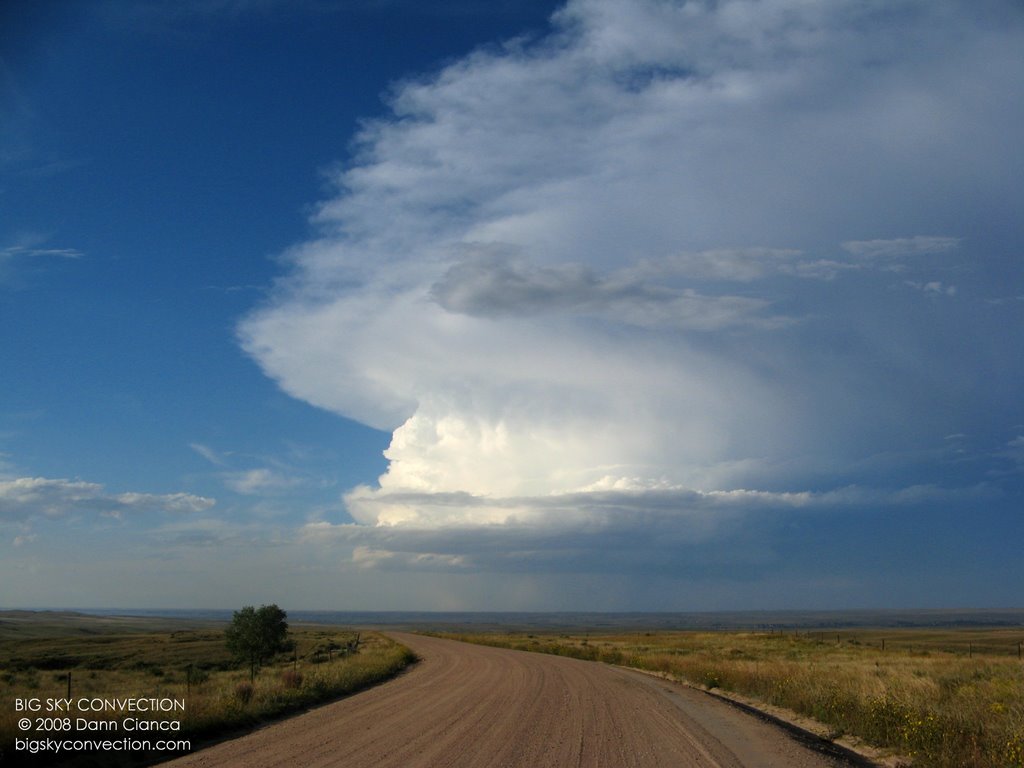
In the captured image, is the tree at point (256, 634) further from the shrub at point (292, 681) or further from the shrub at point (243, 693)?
the shrub at point (243, 693)

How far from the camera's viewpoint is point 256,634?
2099 inches

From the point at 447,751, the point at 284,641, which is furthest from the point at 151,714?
the point at 284,641

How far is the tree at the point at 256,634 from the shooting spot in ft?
175

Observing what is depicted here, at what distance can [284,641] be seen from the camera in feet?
194

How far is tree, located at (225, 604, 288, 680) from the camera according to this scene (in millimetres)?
53219

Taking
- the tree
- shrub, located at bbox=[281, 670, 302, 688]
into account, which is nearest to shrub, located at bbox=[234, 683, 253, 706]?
shrub, located at bbox=[281, 670, 302, 688]

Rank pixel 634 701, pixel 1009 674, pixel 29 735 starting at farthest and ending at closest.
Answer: pixel 1009 674 → pixel 634 701 → pixel 29 735

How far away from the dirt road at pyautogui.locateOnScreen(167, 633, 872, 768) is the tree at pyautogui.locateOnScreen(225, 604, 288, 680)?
33.8 metres

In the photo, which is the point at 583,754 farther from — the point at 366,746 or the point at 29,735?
the point at 29,735

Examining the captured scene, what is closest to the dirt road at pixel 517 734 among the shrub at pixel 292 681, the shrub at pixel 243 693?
the shrub at pixel 243 693

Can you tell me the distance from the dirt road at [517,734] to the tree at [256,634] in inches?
1332

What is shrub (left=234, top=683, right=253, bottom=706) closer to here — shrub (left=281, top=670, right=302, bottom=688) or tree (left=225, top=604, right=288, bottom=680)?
shrub (left=281, top=670, right=302, bottom=688)

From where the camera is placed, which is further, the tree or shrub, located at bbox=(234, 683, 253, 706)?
the tree

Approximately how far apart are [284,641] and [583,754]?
52.8 metres
